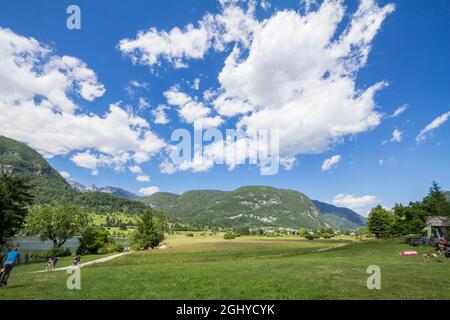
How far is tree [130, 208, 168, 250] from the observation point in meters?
94.6

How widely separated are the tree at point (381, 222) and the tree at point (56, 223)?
355ft

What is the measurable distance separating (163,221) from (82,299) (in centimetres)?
9272

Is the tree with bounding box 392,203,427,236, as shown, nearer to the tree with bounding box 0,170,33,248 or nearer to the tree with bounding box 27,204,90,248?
the tree with bounding box 27,204,90,248

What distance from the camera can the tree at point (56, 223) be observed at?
79438 mm

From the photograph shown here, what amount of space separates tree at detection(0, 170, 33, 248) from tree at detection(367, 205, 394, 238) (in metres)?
117

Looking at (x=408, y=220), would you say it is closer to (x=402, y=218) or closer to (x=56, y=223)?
(x=402, y=218)

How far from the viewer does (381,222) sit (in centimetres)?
11094

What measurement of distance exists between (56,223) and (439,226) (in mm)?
100416

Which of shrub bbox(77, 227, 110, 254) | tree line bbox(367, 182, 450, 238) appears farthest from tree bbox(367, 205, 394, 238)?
shrub bbox(77, 227, 110, 254)

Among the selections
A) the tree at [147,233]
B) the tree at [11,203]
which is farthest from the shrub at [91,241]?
the tree at [11,203]

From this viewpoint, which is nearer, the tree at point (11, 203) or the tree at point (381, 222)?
the tree at point (11, 203)

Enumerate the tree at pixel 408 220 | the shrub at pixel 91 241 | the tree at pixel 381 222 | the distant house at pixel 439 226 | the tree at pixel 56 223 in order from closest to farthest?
the distant house at pixel 439 226 < the tree at pixel 56 223 < the shrub at pixel 91 241 < the tree at pixel 408 220 < the tree at pixel 381 222

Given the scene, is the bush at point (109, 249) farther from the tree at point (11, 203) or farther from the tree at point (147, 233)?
the tree at point (11, 203)
